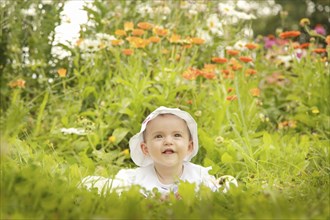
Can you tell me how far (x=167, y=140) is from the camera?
3371 millimetres

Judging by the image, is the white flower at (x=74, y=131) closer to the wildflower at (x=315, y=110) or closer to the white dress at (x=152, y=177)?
the white dress at (x=152, y=177)

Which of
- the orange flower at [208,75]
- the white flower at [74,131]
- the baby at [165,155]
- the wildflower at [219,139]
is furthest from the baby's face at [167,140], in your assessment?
the orange flower at [208,75]

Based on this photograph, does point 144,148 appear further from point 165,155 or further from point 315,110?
point 315,110

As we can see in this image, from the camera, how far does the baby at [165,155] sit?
3395mm

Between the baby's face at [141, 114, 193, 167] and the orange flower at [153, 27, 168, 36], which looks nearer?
the baby's face at [141, 114, 193, 167]

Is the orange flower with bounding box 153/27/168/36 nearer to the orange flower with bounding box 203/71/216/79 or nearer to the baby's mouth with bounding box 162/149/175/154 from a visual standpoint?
the orange flower with bounding box 203/71/216/79

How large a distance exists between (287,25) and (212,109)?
37.4 ft

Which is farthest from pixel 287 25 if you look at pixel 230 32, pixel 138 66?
pixel 138 66

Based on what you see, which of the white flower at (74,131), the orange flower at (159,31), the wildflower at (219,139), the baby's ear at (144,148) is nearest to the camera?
the baby's ear at (144,148)

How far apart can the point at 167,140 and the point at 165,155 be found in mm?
79

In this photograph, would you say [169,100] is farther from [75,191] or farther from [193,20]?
[75,191]

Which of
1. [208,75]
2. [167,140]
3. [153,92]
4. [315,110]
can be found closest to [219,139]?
[208,75]

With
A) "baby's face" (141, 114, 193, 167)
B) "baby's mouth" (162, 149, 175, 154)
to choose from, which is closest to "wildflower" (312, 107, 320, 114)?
"baby's face" (141, 114, 193, 167)

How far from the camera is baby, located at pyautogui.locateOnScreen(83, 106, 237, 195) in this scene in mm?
3395
